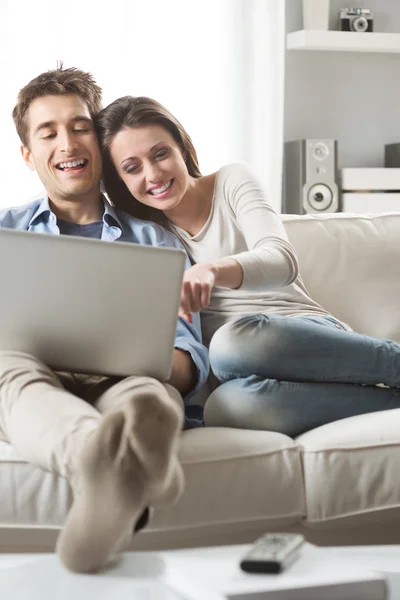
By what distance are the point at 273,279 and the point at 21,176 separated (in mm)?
1831

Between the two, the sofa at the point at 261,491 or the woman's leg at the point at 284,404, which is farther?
the woman's leg at the point at 284,404

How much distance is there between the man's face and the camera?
202 centimetres

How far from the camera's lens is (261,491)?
153 cm

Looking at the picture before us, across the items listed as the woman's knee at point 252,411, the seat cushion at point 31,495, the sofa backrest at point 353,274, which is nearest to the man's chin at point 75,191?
the sofa backrest at point 353,274

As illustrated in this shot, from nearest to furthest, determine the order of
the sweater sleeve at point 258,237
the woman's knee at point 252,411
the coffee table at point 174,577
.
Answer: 1. the coffee table at point 174,577
2. the woman's knee at point 252,411
3. the sweater sleeve at point 258,237

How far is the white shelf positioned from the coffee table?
3.03 m

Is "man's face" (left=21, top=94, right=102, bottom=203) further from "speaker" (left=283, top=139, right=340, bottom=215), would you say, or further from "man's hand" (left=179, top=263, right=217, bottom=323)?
"speaker" (left=283, top=139, right=340, bottom=215)

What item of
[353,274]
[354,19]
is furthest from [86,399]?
[354,19]

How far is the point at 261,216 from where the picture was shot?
76.6 inches

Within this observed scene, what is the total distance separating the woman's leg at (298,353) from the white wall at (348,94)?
2.34 meters

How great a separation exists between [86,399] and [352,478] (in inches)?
19.0

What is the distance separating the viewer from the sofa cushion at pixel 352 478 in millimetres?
1548

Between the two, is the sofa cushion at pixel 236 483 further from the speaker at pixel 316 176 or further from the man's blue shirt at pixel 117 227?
the speaker at pixel 316 176

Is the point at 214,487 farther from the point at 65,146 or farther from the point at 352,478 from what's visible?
the point at 65,146
